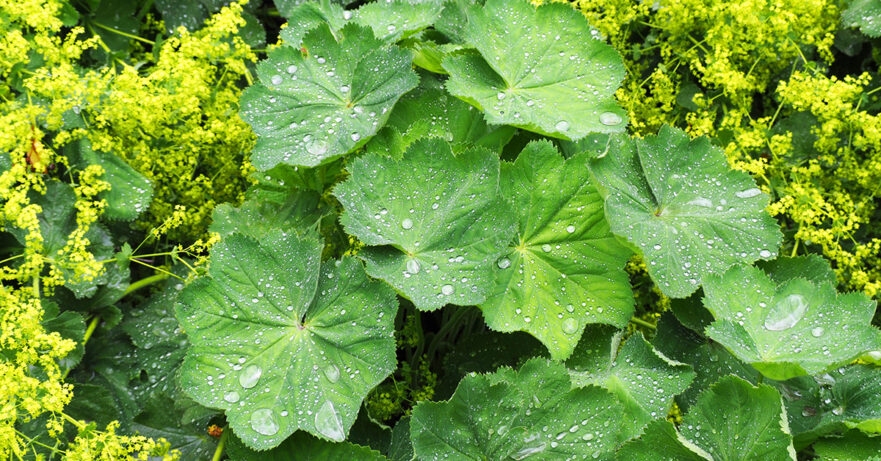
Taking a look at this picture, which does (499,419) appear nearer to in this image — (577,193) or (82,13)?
(577,193)

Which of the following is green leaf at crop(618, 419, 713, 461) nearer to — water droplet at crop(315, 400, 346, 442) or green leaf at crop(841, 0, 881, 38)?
water droplet at crop(315, 400, 346, 442)

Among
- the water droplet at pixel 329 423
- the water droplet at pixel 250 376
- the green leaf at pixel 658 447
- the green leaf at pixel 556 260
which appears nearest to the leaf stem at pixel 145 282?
the water droplet at pixel 250 376

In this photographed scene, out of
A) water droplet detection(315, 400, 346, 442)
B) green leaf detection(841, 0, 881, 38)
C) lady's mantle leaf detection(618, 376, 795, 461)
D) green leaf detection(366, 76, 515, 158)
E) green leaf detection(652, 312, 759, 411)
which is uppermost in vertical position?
green leaf detection(841, 0, 881, 38)

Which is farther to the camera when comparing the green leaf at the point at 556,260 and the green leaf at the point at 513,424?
the green leaf at the point at 556,260

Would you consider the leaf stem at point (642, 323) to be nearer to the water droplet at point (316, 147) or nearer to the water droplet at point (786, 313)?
the water droplet at point (786, 313)

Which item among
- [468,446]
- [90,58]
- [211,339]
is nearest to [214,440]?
[211,339]

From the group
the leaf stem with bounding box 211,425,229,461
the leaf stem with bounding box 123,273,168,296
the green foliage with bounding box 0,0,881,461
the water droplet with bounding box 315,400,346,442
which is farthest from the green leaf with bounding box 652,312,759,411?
the leaf stem with bounding box 123,273,168,296
